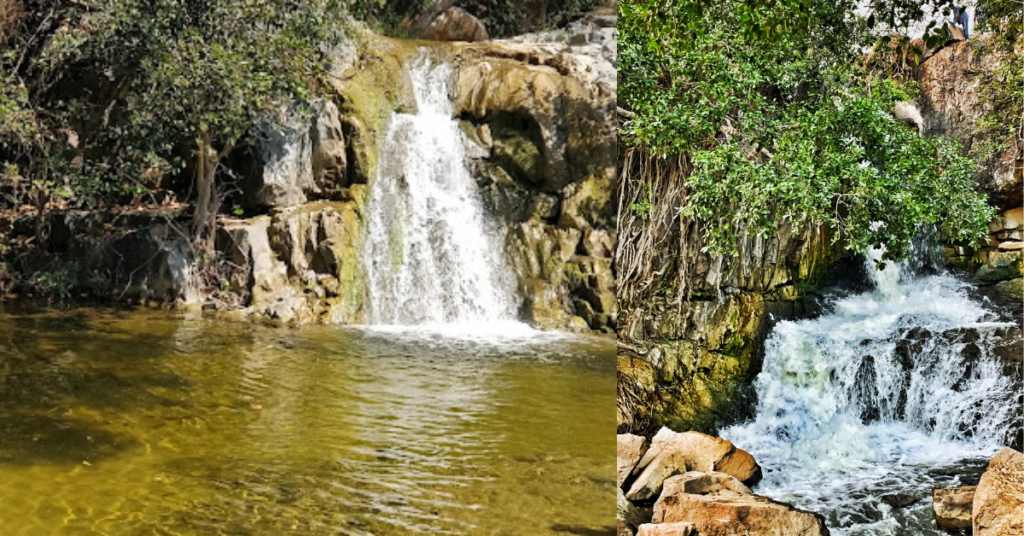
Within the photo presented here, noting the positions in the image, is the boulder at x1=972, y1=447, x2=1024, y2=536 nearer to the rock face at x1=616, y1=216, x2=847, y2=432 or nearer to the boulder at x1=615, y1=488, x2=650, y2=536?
the rock face at x1=616, y1=216, x2=847, y2=432

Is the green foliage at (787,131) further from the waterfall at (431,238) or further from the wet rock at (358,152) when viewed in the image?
the wet rock at (358,152)

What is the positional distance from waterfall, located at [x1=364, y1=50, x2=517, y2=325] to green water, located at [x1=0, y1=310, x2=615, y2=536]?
98.8 inches

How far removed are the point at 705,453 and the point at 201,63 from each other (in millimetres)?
9752

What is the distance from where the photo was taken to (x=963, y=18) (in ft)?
5.81

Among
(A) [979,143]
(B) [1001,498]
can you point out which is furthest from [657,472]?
(A) [979,143]

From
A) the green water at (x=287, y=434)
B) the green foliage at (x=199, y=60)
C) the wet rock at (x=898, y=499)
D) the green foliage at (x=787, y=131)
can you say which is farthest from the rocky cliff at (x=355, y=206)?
the wet rock at (x=898, y=499)

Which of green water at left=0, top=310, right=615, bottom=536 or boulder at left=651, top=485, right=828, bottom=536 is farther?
green water at left=0, top=310, right=615, bottom=536

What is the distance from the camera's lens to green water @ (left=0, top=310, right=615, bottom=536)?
441 centimetres

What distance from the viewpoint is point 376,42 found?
580 inches

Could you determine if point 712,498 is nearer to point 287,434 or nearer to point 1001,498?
point 1001,498

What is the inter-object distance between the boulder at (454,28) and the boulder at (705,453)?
17284 millimetres

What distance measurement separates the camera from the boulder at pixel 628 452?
1.81m

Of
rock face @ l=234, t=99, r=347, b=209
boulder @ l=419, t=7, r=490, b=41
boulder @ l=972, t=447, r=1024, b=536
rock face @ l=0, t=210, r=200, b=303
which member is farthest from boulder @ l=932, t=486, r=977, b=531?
boulder @ l=419, t=7, r=490, b=41

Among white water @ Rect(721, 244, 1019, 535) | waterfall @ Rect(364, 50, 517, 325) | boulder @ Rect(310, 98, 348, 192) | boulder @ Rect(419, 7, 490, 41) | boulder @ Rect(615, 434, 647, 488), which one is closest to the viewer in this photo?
white water @ Rect(721, 244, 1019, 535)
